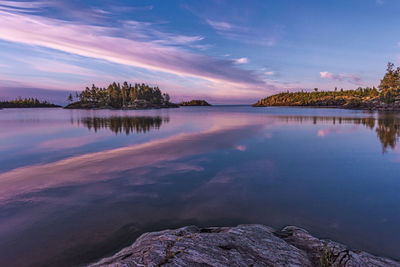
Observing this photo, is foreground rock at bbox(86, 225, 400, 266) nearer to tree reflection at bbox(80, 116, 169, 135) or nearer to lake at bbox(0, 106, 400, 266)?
lake at bbox(0, 106, 400, 266)

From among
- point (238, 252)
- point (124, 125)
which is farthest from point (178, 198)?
point (124, 125)

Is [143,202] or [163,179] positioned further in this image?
[163,179]

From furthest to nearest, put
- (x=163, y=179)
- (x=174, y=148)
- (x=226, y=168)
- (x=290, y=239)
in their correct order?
1. (x=174, y=148)
2. (x=226, y=168)
3. (x=163, y=179)
4. (x=290, y=239)

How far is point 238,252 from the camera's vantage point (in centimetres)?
545

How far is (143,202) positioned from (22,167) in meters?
12.4

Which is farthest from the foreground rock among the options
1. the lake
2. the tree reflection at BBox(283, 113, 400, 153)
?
the tree reflection at BBox(283, 113, 400, 153)

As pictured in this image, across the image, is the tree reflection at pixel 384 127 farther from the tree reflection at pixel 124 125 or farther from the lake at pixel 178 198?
the tree reflection at pixel 124 125

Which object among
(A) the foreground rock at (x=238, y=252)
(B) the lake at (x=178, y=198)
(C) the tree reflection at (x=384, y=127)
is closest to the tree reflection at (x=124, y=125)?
(B) the lake at (x=178, y=198)

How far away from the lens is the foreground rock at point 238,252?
502 cm

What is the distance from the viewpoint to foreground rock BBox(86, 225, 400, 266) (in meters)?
5.02

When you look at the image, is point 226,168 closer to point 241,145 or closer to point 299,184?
point 299,184

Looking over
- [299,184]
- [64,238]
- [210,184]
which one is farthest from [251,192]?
[64,238]

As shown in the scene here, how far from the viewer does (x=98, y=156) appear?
1897 centimetres

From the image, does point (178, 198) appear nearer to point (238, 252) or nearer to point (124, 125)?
point (238, 252)
